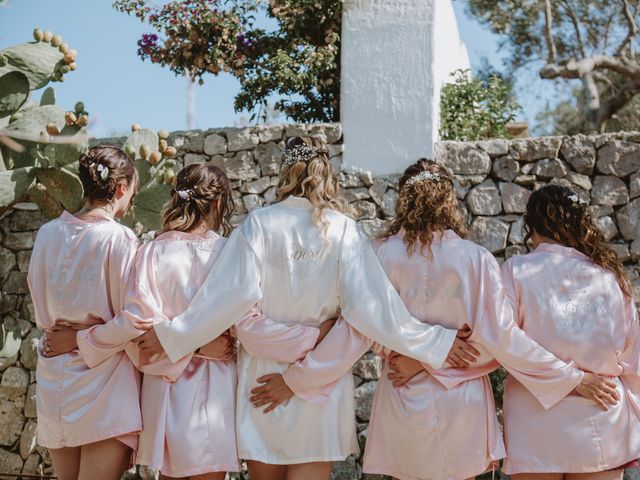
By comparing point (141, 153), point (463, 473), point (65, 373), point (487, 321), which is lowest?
point (463, 473)

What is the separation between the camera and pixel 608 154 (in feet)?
17.2

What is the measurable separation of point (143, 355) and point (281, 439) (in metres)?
0.64

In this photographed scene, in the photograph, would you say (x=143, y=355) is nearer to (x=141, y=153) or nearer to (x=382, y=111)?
(x=141, y=153)

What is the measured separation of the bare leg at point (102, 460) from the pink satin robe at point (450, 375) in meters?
0.77

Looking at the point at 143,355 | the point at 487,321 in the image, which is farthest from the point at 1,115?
the point at 487,321

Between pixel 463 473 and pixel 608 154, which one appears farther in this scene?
pixel 608 154

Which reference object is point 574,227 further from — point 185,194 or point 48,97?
point 48,97

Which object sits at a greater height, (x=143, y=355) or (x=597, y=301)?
(x=597, y=301)

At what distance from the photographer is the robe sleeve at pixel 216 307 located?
2930mm

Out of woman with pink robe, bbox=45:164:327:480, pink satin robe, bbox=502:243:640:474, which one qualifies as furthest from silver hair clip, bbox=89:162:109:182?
pink satin robe, bbox=502:243:640:474

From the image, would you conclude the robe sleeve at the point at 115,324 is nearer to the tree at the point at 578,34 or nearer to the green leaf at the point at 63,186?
the green leaf at the point at 63,186

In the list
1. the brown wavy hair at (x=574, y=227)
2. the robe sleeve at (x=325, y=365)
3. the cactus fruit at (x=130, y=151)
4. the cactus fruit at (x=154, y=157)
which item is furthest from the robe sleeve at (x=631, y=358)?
the cactus fruit at (x=130, y=151)

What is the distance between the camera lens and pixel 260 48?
642 cm

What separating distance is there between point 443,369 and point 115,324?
1295mm
